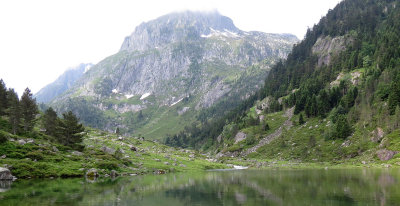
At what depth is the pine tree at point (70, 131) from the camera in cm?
8269

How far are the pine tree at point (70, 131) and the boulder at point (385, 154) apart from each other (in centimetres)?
9590

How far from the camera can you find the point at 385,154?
3593 inches

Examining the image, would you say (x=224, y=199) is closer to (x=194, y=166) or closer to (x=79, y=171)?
(x=79, y=171)

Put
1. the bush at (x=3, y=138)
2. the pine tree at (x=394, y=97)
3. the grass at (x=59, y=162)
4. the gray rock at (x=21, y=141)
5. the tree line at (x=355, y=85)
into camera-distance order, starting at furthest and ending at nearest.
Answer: the tree line at (x=355, y=85) < the pine tree at (x=394, y=97) < the gray rock at (x=21, y=141) < the bush at (x=3, y=138) < the grass at (x=59, y=162)

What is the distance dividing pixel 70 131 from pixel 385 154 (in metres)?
99.5

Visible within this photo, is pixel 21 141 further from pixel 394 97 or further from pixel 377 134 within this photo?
pixel 394 97

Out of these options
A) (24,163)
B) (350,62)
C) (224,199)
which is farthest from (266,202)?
(350,62)

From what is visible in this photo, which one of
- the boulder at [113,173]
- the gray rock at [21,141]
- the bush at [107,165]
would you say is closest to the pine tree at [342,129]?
the bush at [107,165]

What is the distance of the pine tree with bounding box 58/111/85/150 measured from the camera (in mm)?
82688

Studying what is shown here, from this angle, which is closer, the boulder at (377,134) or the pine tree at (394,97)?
the boulder at (377,134)

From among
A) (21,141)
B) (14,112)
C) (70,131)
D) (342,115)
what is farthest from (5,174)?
(342,115)

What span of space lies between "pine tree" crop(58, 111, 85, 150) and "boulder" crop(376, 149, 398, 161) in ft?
315

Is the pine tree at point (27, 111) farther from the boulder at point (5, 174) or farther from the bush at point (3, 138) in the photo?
the boulder at point (5, 174)

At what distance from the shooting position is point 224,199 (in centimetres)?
3522
